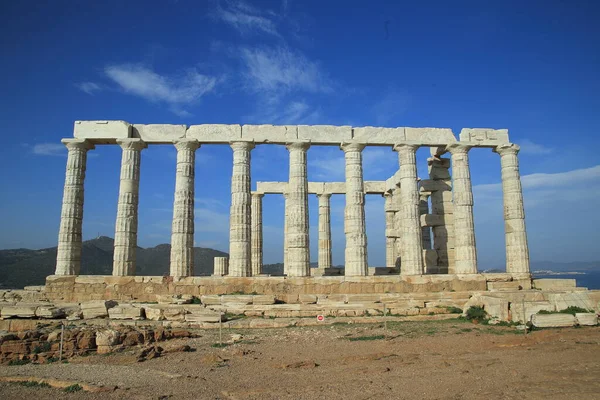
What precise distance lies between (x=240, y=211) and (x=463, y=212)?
1240 cm

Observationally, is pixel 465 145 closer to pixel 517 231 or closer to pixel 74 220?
pixel 517 231

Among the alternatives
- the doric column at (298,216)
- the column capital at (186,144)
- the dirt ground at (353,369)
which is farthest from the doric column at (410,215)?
the column capital at (186,144)

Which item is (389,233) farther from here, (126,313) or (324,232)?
(126,313)

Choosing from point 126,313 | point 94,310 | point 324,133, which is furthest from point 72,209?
point 324,133

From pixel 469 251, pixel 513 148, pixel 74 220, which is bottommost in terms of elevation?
pixel 469 251

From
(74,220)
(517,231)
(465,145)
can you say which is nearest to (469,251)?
(517,231)

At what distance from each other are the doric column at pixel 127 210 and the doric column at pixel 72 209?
2066mm

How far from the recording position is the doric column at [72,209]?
21.9 meters

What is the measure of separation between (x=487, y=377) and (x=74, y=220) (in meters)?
20.9

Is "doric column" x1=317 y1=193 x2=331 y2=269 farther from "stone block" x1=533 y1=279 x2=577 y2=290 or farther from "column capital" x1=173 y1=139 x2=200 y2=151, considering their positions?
"stone block" x1=533 y1=279 x2=577 y2=290

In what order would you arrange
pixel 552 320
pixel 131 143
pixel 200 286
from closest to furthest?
pixel 552 320, pixel 200 286, pixel 131 143

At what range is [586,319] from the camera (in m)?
15.1

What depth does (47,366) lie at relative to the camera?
1059 cm

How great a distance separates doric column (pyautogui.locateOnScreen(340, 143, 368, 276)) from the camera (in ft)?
74.2
